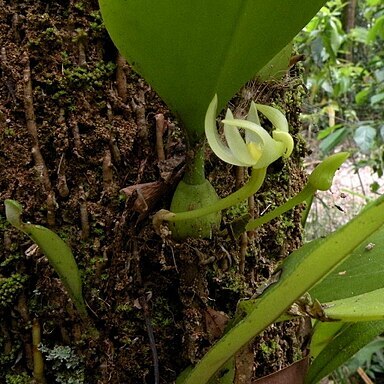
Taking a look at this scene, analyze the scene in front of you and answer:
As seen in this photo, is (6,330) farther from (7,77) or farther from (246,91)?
(246,91)

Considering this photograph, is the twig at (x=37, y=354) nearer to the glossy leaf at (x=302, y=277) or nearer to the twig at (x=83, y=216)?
the twig at (x=83, y=216)

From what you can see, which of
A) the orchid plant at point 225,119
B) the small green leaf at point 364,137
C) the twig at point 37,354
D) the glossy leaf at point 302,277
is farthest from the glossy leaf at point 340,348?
the small green leaf at point 364,137

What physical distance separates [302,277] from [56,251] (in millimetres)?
258

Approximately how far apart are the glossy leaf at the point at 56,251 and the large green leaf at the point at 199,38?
173 millimetres

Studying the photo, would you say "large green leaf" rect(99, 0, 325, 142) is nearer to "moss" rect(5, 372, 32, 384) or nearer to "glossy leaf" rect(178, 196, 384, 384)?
"glossy leaf" rect(178, 196, 384, 384)

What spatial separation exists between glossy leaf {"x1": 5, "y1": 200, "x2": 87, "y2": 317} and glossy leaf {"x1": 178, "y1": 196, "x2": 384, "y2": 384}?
0.57 feet

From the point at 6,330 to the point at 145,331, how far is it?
0.17 meters

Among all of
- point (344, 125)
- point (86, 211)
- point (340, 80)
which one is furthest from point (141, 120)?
point (340, 80)

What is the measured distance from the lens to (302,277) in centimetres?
36

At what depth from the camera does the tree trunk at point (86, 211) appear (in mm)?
579

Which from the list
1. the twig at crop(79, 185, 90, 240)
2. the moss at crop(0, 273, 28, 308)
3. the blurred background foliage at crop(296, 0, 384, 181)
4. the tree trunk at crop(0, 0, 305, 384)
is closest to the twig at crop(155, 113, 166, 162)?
the tree trunk at crop(0, 0, 305, 384)

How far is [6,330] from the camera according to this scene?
592 millimetres

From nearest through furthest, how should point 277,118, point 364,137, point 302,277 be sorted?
point 302,277 → point 277,118 → point 364,137

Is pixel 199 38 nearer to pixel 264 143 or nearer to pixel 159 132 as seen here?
pixel 264 143
